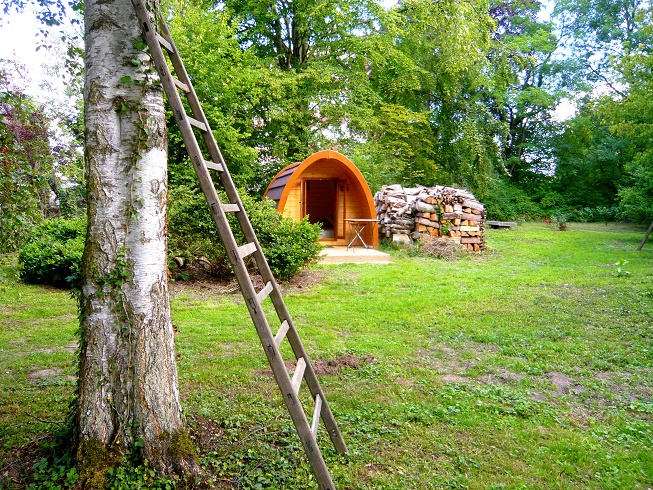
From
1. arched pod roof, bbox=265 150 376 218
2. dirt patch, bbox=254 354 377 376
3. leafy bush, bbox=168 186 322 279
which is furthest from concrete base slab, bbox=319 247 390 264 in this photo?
dirt patch, bbox=254 354 377 376

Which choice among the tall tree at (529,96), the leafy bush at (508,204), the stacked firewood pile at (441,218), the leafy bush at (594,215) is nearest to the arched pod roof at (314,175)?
the stacked firewood pile at (441,218)

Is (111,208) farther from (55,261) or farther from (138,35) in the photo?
(55,261)

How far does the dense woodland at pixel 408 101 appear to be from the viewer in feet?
29.0

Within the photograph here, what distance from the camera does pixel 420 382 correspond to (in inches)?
190

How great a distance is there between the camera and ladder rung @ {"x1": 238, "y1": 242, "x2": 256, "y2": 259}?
2.87 metres

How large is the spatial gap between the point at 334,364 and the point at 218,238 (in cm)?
446

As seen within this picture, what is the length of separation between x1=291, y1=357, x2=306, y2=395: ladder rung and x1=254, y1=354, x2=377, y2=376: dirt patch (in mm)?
1705

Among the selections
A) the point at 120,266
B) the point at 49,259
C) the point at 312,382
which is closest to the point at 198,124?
the point at 120,266

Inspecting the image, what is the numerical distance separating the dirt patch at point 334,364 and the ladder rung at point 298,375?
170 centimetres

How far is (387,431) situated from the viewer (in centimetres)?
381

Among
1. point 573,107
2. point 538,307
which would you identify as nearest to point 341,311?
point 538,307

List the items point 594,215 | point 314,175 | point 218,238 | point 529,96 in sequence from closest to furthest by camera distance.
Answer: point 218,238 < point 314,175 < point 594,215 < point 529,96

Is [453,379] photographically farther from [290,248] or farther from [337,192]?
[337,192]

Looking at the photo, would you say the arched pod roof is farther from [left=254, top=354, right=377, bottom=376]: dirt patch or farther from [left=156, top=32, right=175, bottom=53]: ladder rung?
[left=156, top=32, right=175, bottom=53]: ladder rung
